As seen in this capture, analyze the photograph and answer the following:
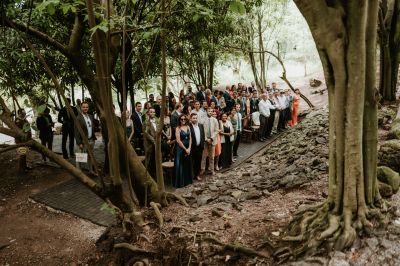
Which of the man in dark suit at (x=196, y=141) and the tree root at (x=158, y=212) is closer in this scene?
the tree root at (x=158, y=212)

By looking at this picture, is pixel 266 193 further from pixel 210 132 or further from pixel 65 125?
pixel 65 125

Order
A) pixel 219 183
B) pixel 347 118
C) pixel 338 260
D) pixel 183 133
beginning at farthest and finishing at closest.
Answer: pixel 183 133, pixel 219 183, pixel 347 118, pixel 338 260

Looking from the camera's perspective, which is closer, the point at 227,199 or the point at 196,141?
the point at 227,199

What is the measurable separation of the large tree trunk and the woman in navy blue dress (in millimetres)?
A: 4394

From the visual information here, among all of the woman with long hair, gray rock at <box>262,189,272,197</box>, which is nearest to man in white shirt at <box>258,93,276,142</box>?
the woman with long hair

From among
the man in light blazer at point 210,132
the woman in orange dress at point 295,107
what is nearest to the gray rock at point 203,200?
the man in light blazer at point 210,132

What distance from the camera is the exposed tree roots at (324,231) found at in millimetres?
4156

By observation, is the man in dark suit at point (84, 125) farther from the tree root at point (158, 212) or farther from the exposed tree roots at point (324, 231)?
the exposed tree roots at point (324, 231)

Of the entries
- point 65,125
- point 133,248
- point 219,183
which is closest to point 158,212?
point 133,248

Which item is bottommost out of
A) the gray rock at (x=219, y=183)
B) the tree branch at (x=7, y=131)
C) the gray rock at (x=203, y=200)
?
the gray rock at (x=219, y=183)

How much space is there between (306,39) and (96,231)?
3204cm

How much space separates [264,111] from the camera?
43.4 ft

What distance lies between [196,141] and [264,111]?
198 inches

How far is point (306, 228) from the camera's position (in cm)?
446
